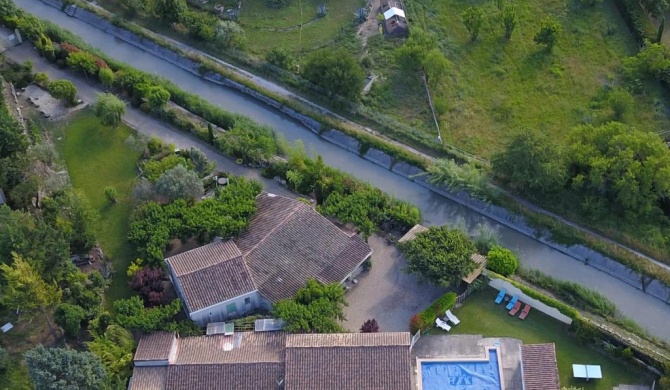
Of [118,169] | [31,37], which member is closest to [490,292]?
[118,169]

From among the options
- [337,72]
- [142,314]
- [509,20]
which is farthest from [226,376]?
[509,20]

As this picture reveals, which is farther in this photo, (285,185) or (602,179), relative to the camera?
(285,185)

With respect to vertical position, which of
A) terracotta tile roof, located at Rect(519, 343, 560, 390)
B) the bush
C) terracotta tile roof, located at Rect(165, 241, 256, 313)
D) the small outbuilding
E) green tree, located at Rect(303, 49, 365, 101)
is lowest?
terracotta tile roof, located at Rect(165, 241, 256, 313)

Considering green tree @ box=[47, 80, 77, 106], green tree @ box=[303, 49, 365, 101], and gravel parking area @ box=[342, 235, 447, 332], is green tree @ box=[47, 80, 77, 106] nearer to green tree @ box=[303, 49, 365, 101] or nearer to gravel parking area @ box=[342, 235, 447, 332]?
green tree @ box=[303, 49, 365, 101]

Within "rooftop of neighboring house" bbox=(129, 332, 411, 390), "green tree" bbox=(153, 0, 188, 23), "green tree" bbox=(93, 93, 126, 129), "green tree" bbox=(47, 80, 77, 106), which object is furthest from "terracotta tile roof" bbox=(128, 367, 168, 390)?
"green tree" bbox=(153, 0, 188, 23)

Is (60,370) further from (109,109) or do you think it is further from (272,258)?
(109,109)

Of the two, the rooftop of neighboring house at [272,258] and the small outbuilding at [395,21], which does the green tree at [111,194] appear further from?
the small outbuilding at [395,21]

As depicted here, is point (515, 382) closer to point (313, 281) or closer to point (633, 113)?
point (313, 281)
